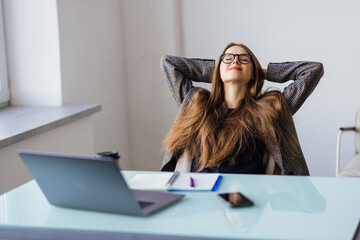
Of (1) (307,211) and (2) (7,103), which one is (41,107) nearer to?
(2) (7,103)

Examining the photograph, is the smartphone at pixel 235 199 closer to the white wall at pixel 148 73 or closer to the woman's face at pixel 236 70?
the woman's face at pixel 236 70

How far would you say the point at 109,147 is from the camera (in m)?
3.58

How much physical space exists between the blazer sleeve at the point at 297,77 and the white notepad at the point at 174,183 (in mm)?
636

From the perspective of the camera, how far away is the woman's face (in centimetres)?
209

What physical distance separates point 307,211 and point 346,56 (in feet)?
7.89

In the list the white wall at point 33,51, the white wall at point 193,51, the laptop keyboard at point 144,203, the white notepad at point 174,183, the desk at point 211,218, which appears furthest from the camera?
the white wall at point 193,51

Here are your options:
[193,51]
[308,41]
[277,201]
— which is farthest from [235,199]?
[193,51]

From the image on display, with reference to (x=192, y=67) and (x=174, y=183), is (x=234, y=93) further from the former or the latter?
(x=174, y=183)

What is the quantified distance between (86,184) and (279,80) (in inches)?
48.8

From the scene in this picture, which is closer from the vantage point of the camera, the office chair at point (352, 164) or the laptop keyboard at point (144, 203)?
the laptop keyboard at point (144, 203)

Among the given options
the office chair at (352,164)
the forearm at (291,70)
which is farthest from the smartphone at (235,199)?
the office chair at (352,164)

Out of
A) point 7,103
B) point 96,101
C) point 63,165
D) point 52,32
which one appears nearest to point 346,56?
point 96,101

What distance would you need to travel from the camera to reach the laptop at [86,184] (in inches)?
48.1

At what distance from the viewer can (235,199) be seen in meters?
1.39
